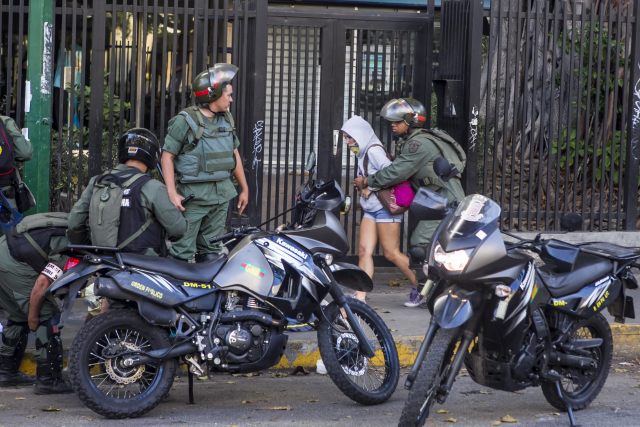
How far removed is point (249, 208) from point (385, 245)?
Answer: 138cm

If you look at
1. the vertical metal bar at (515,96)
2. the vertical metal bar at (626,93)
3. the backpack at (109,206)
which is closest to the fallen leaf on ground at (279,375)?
the backpack at (109,206)

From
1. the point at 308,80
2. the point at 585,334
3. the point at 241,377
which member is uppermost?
the point at 308,80

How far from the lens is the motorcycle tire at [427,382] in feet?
18.3

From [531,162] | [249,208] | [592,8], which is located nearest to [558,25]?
[592,8]

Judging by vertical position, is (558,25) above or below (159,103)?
above

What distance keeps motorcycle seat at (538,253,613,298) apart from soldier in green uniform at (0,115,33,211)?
3.65 metres

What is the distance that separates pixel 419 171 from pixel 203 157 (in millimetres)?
1715

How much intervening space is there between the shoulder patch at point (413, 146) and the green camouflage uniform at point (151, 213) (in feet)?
7.62

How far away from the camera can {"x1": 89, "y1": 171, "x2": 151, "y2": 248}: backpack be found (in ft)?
22.1

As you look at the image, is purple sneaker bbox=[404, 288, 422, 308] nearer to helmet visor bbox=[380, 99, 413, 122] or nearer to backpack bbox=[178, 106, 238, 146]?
helmet visor bbox=[380, 99, 413, 122]

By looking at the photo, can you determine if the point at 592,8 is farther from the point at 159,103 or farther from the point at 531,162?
the point at 159,103

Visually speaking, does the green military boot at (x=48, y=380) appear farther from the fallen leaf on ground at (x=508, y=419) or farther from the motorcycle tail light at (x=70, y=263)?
the fallen leaf on ground at (x=508, y=419)

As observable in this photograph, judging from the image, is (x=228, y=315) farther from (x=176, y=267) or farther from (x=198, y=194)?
(x=198, y=194)

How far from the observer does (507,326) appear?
595 cm
